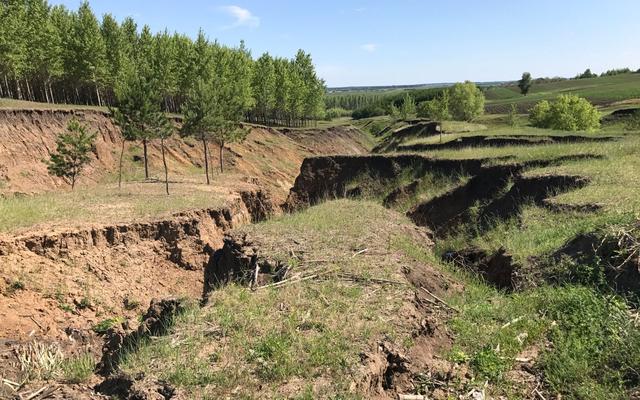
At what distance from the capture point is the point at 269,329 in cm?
704

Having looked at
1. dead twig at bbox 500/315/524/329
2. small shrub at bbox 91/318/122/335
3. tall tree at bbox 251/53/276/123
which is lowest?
small shrub at bbox 91/318/122/335

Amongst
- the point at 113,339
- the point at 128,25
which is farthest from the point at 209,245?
the point at 128,25

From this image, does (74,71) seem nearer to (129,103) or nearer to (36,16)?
(36,16)

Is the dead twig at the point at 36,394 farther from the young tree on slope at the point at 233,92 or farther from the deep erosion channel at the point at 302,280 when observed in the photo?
the young tree on slope at the point at 233,92

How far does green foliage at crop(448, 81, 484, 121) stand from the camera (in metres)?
70.3

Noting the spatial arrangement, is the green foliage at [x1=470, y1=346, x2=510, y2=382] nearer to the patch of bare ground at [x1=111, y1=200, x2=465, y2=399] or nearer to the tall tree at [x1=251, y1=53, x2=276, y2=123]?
the patch of bare ground at [x1=111, y1=200, x2=465, y2=399]

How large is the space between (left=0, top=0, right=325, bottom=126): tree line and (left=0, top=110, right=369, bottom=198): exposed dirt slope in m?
6.28

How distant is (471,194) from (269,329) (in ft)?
45.9

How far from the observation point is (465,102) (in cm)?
7019

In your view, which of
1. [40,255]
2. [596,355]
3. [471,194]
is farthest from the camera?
[471,194]

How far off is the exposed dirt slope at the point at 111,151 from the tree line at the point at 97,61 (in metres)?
6.28

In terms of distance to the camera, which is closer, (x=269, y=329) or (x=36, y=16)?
(x=269, y=329)

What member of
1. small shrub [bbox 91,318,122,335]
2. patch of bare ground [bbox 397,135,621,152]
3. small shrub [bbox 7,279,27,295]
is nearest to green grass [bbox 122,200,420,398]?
small shrub [bbox 91,318,122,335]

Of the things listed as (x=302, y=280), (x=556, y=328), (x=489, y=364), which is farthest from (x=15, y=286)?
(x=556, y=328)
